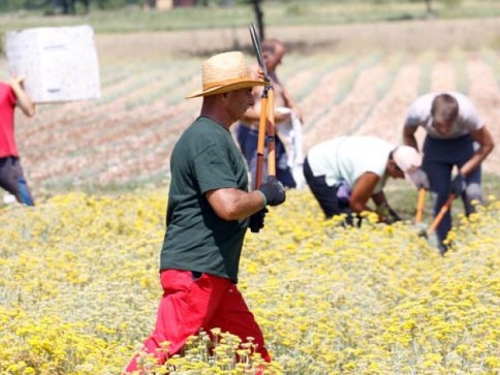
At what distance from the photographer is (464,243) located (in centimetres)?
910

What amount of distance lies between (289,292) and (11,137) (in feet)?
13.2

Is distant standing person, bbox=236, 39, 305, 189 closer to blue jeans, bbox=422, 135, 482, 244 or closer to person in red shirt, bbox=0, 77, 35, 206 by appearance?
blue jeans, bbox=422, 135, 482, 244

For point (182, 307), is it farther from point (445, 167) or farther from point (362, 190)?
point (445, 167)

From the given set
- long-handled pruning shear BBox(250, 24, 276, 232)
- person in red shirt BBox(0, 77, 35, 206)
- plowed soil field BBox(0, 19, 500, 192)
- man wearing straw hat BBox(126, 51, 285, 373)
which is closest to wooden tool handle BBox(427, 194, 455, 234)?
person in red shirt BBox(0, 77, 35, 206)

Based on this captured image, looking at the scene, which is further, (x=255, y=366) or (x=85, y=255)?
(x=85, y=255)

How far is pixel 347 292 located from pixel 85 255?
6.32 feet

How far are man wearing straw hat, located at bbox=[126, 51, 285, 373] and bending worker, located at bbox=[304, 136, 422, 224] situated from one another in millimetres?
2882

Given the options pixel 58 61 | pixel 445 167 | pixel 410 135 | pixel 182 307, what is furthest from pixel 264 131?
pixel 58 61

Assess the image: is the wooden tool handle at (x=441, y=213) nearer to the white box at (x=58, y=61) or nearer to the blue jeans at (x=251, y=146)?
the blue jeans at (x=251, y=146)

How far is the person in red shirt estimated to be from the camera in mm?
10109

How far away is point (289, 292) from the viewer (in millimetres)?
6961

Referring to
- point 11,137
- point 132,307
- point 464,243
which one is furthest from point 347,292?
point 11,137

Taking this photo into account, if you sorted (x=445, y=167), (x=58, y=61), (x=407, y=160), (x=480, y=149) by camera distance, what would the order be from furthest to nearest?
(x=58, y=61), (x=445, y=167), (x=480, y=149), (x=407, y=160)

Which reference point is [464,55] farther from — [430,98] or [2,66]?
[430,98]
